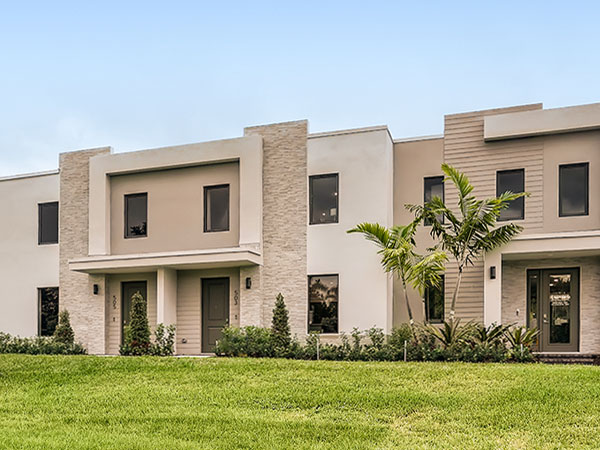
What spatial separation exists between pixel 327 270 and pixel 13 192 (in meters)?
10.4

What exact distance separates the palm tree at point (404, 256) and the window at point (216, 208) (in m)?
3.89

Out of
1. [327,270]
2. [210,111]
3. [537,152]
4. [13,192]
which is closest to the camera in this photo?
[537,152]

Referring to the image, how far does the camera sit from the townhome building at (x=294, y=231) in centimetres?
1398

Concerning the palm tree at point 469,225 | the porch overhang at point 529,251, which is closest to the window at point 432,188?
the palm tree at point 469,225

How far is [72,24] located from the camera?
1292 cm

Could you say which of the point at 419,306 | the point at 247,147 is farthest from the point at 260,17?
the point at 419,306

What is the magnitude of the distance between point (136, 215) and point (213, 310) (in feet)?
12.0

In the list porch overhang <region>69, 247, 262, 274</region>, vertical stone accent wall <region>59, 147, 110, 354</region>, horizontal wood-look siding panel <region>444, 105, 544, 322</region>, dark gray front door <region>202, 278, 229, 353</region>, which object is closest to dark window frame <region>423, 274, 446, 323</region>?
horizontal wood-look siding panel <region>444, 105, 544, 322</region>

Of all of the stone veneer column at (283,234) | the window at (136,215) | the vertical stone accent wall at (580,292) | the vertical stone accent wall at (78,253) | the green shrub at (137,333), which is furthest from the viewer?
the window at (136,215)

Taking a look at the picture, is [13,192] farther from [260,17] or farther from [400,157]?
[400,157]

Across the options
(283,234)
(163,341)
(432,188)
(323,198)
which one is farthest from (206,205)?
(432,188)

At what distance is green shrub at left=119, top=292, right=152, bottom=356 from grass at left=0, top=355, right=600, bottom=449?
314 cm

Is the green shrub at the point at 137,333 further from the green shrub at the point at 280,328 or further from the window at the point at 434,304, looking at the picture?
the window at the point at 434,304

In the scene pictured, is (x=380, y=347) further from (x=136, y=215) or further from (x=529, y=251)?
(x=136, y=215)
